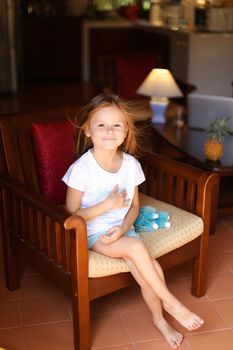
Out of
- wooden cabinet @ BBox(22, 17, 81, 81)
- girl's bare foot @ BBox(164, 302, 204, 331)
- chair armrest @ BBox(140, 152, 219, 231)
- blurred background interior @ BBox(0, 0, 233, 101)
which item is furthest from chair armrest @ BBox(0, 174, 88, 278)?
wooden cabinet @ BBox(22, 17, 81, 81)

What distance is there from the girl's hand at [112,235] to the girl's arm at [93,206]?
8 cm

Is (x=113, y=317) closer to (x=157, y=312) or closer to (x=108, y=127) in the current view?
(x=157, y=312)

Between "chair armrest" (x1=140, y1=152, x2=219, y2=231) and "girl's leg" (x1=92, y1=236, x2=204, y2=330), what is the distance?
0.40 m

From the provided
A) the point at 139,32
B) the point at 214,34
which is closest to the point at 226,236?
the point at 214,34

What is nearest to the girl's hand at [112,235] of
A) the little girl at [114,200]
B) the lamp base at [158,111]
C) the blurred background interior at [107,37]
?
the little girl at [114,200]

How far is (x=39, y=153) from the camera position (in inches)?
96.5

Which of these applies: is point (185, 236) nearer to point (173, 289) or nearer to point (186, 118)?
point (173, 289)

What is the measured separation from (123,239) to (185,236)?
0.32 metres

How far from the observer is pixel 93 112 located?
7.20ft

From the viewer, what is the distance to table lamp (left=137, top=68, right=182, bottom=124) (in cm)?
383

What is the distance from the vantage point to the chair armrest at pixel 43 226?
1946 mm

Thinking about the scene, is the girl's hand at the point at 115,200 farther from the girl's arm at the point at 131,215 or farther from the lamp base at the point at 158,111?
the lamp base at the point at 158,111

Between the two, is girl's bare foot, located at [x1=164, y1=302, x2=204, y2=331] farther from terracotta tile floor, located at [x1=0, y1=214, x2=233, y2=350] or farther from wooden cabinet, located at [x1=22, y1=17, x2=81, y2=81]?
wooden cabinet, located at [x1=22, y1=17, x2=81, y2=81]

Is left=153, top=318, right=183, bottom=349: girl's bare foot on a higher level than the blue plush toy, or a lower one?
lower
